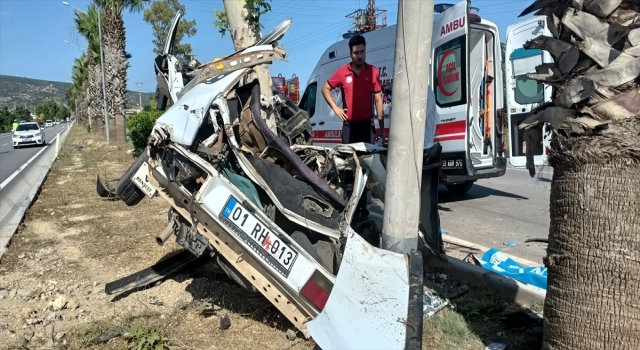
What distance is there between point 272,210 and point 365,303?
0.96m

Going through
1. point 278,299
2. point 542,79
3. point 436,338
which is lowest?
point 436,338

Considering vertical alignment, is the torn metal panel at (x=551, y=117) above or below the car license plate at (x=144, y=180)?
above

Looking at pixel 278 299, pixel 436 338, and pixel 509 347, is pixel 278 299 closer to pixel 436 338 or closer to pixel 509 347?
pixel 436 338

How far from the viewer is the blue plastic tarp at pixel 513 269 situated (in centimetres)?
423

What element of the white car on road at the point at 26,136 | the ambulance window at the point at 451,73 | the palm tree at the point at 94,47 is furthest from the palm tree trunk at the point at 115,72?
the ambulance window at the point at 451,73

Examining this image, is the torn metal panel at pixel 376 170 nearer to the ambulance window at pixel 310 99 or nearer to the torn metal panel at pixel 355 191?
the torn metal panel at pixel 355 191

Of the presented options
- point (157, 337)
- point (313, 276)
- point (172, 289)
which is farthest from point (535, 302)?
point (172, 289)

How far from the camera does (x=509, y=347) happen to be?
3178 millimetres

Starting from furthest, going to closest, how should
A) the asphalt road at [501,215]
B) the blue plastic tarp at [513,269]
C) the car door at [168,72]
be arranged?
the asphalt road at [501,215], the blue plastic tarp at [513,269], the car door at [168,72]

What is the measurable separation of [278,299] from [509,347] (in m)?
1.51

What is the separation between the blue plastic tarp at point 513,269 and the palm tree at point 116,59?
79.6 feet

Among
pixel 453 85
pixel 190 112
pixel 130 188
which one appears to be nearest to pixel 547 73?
pixel 190 112

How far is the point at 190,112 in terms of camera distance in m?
3.37

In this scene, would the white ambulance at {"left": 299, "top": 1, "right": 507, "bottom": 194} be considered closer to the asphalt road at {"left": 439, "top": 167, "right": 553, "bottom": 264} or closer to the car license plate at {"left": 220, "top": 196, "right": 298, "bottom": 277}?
the asphalt road at {"left": 439, "top": 167, "right": 553, "bottom": 264}
